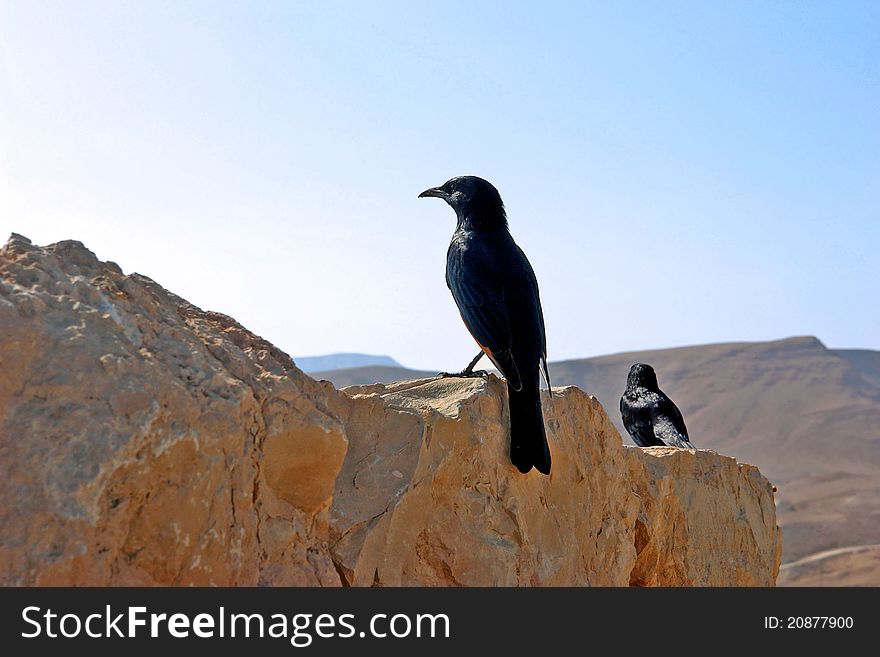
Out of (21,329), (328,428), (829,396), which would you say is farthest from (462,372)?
(829,396)

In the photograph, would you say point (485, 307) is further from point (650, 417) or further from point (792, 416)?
point (792, 416)

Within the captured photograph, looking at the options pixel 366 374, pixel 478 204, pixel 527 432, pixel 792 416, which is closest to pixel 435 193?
pixel 478 204

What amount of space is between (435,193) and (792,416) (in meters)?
51.2

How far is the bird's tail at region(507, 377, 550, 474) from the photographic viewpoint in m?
4.12

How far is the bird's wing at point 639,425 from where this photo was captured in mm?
8898

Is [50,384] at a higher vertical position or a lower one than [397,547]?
higher

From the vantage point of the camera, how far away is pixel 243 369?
117 inches

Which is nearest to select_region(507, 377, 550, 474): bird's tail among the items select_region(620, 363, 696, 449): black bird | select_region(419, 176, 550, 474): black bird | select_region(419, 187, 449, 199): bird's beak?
select_region(419, 176, 550, 474): black bird

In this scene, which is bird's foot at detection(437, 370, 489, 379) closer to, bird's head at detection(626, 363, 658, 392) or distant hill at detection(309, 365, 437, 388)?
bird's head at detection(626, 363, 658, 392)

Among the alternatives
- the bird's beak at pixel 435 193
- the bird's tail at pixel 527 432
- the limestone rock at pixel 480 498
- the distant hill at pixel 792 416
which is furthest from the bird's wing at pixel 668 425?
the distant hill at pixel 792 416

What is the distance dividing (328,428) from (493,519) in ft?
4.04

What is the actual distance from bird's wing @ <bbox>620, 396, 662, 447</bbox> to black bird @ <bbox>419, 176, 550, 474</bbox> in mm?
4358

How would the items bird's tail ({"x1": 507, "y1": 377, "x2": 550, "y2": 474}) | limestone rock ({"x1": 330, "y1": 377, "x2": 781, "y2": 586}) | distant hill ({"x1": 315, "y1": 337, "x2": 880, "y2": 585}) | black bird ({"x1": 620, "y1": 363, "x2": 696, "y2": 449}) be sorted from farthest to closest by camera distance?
distant hill ({"x1": 315, "y1": 337, "x2": 880, "y2": 585}), black bird ({"x1": 620, "y1": 363, "x2": 696, "y2": 449}), bird's tail ({"x1": 507, "y1": 377, "x2": 550, "y2": 474}), limestone rock ({"x1": 330, "y1": 377, "x2": 781, "y2": 586})

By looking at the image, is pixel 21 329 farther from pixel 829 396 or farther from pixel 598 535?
pixel 829 396
